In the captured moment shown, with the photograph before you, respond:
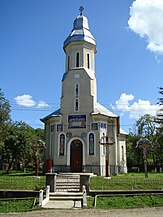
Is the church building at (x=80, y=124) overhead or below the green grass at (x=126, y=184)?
overhead

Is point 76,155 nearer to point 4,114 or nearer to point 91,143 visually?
point 91,143

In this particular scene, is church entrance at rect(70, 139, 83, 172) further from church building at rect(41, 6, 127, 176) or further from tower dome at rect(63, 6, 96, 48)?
tower dome at rect(63, 6, 96, 48)

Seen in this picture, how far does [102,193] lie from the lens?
1500cm

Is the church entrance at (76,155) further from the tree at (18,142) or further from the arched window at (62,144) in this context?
the tree at (18,142)

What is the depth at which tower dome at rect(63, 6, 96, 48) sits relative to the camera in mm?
30000

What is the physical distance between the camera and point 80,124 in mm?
26688

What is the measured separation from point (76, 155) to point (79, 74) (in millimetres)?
8884

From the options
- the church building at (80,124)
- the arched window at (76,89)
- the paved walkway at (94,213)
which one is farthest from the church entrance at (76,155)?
the paved walkway at (94,213)

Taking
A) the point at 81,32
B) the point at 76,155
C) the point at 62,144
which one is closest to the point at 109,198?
the point at 76,155

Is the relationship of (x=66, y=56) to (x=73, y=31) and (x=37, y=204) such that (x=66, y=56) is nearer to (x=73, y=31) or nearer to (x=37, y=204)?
(x=73, y=31)

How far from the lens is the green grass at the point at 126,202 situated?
1332 centimetres

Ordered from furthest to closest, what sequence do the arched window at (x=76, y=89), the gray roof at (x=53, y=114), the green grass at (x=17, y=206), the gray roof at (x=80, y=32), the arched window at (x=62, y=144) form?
the gray roof at (x=80, y=32), the arched window at (x=76, y=89), the gray roof at (x=53, y=114), the arched window at (x=62, y=144), the green grass at (x=17, y=206)

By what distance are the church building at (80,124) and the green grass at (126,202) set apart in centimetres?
992

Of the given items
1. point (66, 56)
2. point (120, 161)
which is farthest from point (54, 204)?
point (66, 56)
